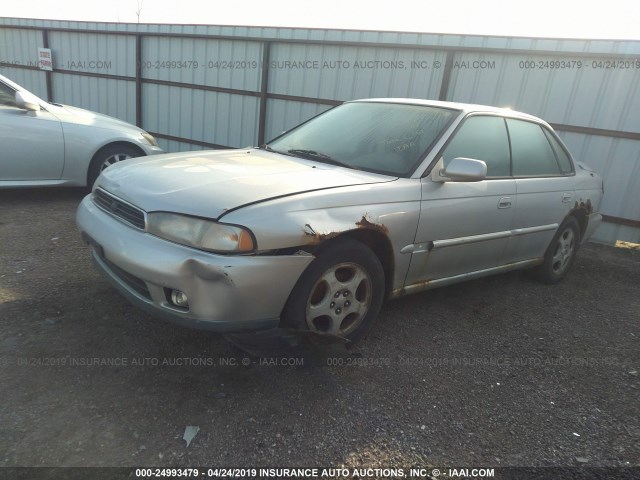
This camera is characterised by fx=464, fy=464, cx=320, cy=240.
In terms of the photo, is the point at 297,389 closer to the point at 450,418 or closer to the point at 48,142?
the point at 450,418

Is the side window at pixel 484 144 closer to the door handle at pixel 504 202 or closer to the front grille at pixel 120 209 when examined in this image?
the door handle at pixel 504 202

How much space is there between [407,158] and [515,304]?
1774mm

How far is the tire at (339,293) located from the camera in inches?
93.9

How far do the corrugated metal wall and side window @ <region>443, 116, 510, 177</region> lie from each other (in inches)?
133

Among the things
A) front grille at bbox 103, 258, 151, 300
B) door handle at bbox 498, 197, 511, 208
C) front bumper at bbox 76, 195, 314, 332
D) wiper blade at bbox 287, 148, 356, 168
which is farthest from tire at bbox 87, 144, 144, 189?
door handle at bbox 498, 197, 511, 208

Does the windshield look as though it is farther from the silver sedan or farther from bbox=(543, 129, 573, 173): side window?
bbox=(543, 129, 573, 173): side window

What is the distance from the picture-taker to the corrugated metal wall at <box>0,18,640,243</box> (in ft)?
20.2

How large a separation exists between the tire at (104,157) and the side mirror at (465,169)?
4345mm

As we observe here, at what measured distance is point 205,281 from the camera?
83.3 inches

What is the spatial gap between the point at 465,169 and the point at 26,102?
4.65 metres

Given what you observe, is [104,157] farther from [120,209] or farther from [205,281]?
[205,281]

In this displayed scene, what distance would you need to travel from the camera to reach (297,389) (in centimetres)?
244

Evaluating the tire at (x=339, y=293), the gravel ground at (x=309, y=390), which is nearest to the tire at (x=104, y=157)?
the gravel ground at (x=309, y=390)

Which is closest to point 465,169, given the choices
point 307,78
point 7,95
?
point 7,95
